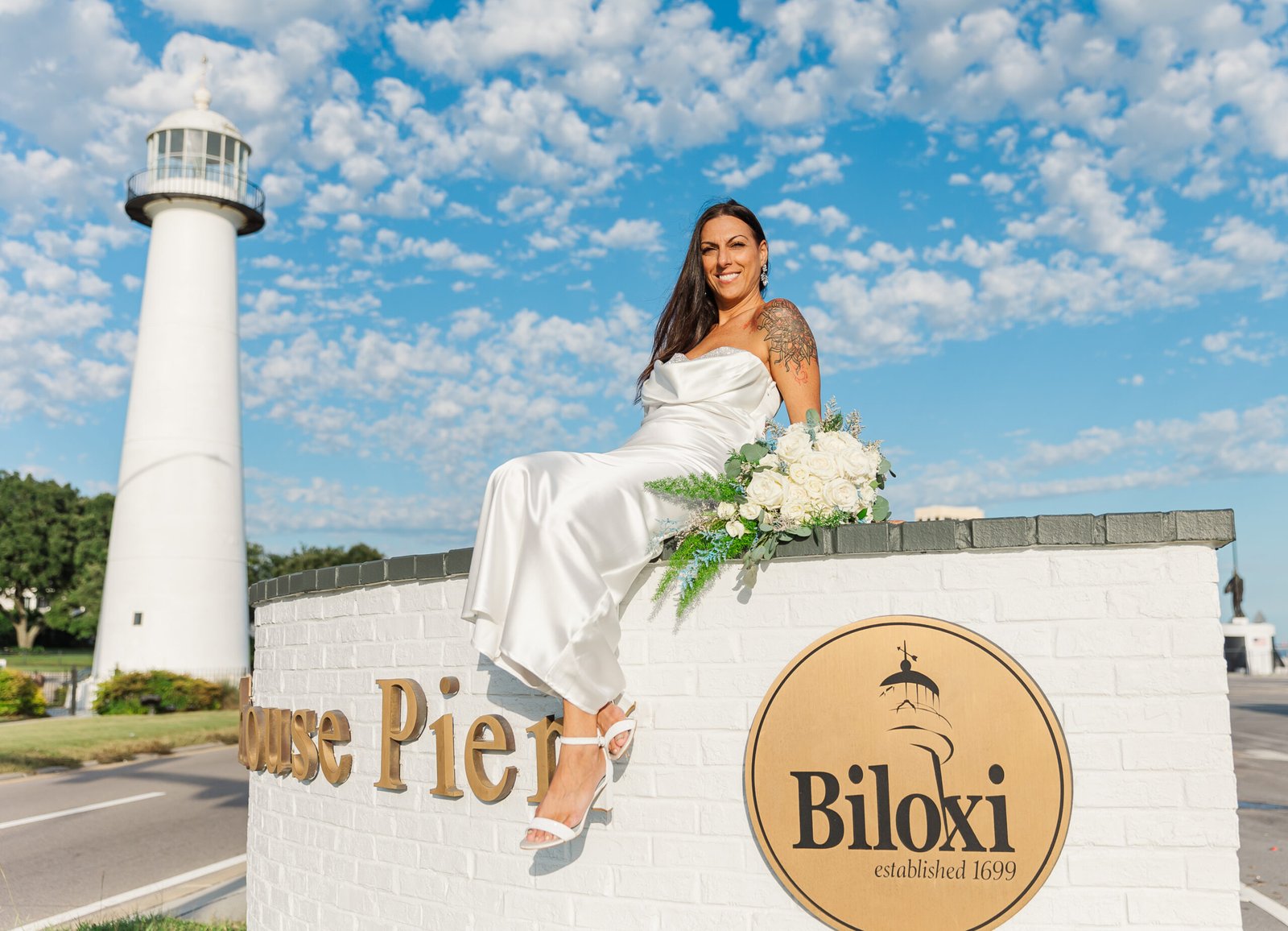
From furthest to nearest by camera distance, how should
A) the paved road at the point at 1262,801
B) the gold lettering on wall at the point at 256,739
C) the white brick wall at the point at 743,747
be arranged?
1. the paved road at the point at 1262,801
2. the gold lettering on wall at the point at 256,739
3. the white brick wall at the point at 743,747

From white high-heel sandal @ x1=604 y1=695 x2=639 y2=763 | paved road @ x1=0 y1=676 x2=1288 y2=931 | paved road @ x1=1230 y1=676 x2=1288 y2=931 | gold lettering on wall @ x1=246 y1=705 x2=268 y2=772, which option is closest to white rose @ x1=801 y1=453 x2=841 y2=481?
white high-heel sandal @ x1=604 y1=695 x2=639 y2=763

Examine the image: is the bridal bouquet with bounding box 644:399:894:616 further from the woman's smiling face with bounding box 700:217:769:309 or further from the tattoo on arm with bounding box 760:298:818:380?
the woman's smiling face with bounding box 700:217:769:309

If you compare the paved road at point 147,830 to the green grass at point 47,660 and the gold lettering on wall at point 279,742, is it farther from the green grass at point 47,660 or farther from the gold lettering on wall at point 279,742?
the green grass at point 47,660

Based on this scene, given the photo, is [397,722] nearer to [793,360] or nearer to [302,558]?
[793,360]

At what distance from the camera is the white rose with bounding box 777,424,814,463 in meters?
3.44

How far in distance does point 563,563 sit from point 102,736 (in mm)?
18444

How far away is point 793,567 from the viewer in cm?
332

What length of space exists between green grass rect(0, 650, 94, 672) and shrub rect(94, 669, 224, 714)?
2427cm

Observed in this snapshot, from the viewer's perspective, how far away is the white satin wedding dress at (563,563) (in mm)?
3176

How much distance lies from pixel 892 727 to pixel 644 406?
1726mm

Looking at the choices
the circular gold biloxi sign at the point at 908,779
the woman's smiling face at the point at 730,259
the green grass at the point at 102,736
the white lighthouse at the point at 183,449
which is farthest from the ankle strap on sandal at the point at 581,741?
the white lighthouse at the point at 183,449

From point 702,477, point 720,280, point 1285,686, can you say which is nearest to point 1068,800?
A: point 702,477

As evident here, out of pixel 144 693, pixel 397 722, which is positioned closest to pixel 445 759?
pixel 397 722

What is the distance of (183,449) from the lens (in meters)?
23.1
